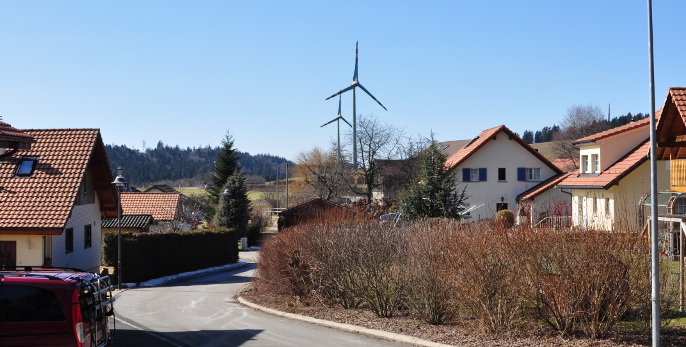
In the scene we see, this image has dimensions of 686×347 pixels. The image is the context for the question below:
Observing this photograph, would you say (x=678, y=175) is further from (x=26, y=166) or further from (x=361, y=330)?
(x=26, y=166)

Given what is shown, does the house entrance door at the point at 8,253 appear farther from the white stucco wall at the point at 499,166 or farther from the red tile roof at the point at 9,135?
the white stucco wall at the point at 499,166

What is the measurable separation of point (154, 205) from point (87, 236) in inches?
878

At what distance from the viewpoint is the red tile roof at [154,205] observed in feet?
169

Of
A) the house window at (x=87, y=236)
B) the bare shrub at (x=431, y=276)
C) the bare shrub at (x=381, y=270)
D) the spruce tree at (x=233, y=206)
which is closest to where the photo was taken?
the bare shrub at (x=431, y=276)

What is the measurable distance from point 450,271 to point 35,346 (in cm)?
813

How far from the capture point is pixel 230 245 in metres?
42.8

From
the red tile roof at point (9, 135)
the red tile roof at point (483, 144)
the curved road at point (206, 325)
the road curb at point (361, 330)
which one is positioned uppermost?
the red tile roof at point (483, 144)

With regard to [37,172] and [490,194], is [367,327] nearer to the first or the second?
[37,172]

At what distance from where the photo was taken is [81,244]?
2988 cm

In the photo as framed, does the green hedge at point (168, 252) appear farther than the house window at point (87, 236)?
Yes

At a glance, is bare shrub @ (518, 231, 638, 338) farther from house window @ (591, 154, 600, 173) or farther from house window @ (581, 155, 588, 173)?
house window @ (581, 155, 588, 173)

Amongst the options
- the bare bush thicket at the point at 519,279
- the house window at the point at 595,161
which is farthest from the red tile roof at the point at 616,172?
the bare bush thicket at the point at 519,279

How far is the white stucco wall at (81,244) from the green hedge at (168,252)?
2.60ft

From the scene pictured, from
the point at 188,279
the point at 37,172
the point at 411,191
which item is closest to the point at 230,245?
the point at 188,279
